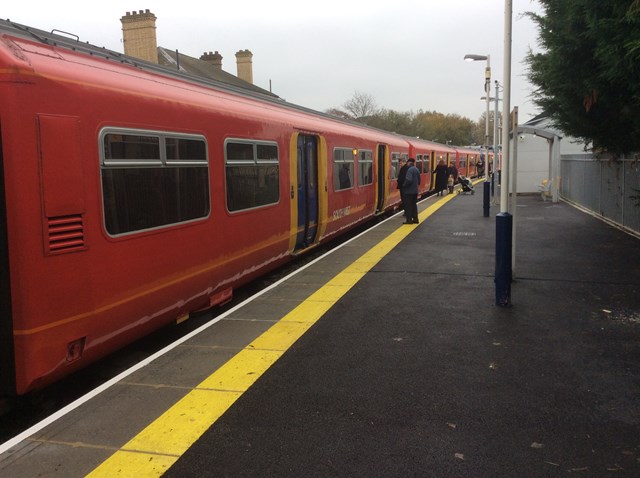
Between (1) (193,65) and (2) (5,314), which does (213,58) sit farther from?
(2) (5,314)

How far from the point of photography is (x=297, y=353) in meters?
5.12

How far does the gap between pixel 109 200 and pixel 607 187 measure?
14.0 meters

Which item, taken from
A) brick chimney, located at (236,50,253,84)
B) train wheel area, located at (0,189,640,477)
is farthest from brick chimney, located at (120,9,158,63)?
train wheel area, located at (0,189,640,477)

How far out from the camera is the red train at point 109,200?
3766 mm

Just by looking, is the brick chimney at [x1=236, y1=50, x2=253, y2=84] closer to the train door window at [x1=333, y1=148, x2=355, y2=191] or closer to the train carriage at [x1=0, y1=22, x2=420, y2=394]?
the train door window at [x1=333, y1=148, x2=355, y2=191]

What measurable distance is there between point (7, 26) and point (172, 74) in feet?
6.97

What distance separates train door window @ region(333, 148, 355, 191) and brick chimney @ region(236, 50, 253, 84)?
101 ft

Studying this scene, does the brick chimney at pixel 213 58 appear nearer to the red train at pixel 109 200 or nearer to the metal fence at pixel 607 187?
the metal fence at pixel 607 187

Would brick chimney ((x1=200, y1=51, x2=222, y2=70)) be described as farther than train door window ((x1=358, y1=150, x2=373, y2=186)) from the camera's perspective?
Yes

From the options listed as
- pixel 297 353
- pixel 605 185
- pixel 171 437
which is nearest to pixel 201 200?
pixel 297 353

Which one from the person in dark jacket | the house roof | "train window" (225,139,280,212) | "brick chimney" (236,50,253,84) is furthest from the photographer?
"brick chimney" (236,50,253,84)

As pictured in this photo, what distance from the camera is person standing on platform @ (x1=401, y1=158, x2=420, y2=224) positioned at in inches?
564

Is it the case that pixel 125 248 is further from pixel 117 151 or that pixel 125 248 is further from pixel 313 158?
pixel 313 158

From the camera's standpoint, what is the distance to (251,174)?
734 centimetres
